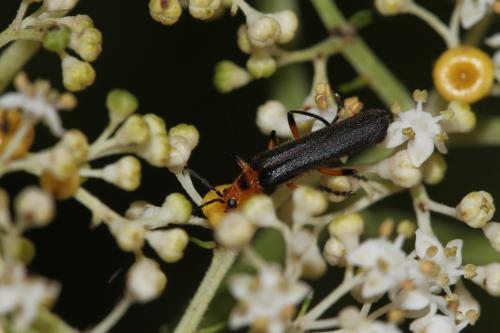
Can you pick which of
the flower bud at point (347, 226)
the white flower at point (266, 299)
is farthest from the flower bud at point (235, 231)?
the flower bud at point (347, 226)

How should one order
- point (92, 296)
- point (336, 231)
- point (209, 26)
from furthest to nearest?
point (209, 26) < point (92, 296) < point (336, 231)

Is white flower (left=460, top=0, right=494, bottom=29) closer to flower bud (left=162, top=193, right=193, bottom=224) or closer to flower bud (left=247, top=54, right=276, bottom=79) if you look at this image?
flower bud (left=247, top=54, right=276, bottom=79)

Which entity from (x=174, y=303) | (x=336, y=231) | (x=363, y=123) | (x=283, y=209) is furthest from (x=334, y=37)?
(x=174, y=303)

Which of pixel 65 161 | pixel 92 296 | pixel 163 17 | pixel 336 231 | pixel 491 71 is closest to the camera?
pixel 65 161

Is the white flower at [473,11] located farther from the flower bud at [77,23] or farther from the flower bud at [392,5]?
the flower bud at [77,23]

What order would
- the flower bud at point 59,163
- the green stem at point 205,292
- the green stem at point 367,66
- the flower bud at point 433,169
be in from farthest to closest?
the green stem at point 367,66, the flower bud at point 433,169, the green stem at point 205,292, the flower bud at point 59,163

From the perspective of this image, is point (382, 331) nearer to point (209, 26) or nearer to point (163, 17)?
point (163, 17)

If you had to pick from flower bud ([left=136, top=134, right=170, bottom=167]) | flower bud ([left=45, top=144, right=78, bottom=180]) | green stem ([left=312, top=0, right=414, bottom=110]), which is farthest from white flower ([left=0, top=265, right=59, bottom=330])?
green stem ([left=312, top=0, right=414, bottom=110])
